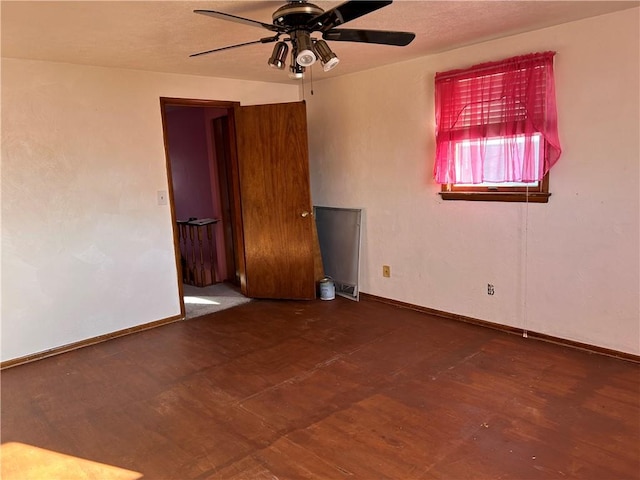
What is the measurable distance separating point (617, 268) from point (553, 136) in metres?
0.95

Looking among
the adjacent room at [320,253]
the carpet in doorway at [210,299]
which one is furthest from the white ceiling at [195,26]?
the carpet in doorway at [210,299]

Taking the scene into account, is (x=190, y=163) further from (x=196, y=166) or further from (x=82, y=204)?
(x=82, y=204)

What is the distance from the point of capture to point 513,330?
3451mm

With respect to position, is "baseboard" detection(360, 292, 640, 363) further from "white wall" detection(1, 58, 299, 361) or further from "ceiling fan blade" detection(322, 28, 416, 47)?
"ceiling fan blade" detection(322, 28, 416, 47)

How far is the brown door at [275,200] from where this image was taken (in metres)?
4.31

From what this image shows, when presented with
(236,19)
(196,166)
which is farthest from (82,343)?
(236,19)

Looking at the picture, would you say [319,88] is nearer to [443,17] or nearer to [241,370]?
[443,17]

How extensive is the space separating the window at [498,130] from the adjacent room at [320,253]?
0.08 ft

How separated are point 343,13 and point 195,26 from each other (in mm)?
1111

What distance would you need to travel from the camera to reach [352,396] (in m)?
2.63

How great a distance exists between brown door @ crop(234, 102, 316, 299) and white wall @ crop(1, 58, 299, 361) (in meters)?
0.63

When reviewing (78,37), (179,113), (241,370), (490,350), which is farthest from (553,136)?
(179,113)

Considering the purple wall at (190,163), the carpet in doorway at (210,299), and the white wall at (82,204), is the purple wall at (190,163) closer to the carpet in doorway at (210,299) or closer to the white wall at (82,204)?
the carpet in doorway at (210,299)

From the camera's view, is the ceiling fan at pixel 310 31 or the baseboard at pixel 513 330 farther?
the baseboard at pixel 513 330
